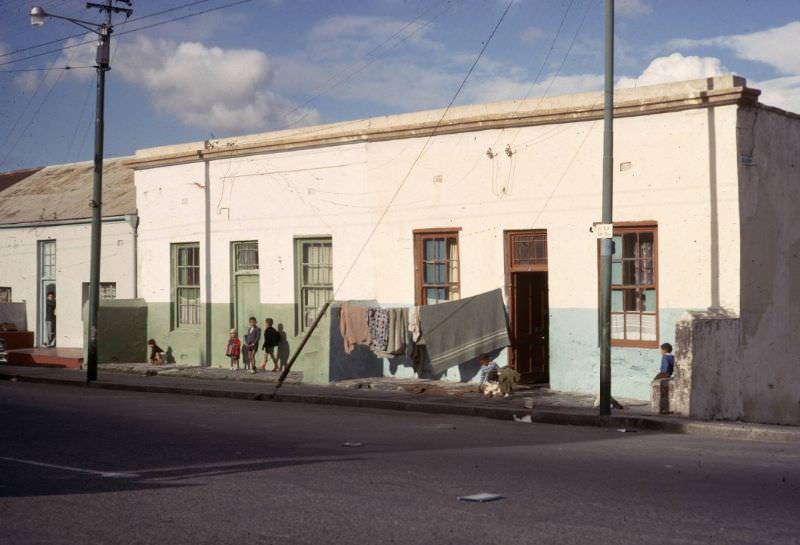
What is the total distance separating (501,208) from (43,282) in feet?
62.2

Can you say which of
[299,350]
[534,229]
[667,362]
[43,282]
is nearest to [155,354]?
[299,350]

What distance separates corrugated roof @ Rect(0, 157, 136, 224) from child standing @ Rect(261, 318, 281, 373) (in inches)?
275

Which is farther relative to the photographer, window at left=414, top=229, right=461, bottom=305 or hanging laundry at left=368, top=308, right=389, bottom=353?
window at left=414, top=229, right=461, bottom=305

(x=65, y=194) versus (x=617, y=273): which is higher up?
(x=65, y=194)

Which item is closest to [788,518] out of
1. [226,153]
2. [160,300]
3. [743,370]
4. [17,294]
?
[743,370]

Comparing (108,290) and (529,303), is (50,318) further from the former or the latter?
(529,303)

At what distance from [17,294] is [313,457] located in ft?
85.8

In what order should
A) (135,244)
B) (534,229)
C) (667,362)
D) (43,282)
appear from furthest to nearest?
1. (43,282)
2. (135,244)
3. (534,229)
4. (667,362)

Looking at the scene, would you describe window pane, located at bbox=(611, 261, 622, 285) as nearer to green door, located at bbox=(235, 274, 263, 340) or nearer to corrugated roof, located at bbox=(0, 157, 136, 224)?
green door, located at bbox=(235, 274, 263, 340)

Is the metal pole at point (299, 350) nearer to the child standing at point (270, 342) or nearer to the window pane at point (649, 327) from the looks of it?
the child standing at point (270, 342)

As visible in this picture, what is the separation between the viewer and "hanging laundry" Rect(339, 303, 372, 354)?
867 inches

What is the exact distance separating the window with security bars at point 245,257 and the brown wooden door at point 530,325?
7511 millimetres

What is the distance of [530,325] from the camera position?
851 inches

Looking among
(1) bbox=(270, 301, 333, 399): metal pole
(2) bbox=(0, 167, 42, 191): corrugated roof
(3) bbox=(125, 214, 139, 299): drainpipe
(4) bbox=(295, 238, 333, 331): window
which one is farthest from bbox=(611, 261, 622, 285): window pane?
(2) bbox=(0, 167, 42, 191): corrugated roof
